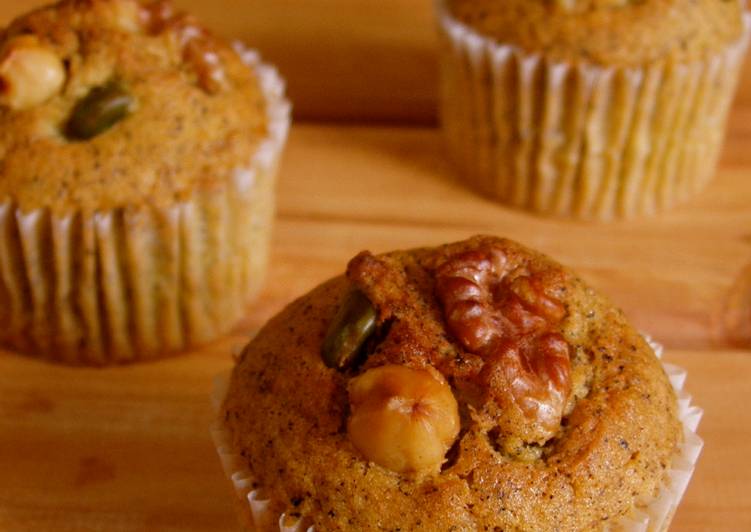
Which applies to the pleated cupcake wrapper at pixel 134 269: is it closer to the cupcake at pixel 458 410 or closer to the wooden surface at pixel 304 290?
the wooden surface at pixel 304 290

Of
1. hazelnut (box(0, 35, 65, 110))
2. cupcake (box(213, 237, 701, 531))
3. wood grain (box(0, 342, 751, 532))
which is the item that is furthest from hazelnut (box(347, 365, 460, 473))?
hazelnut (box(0, 35, 65, 110))

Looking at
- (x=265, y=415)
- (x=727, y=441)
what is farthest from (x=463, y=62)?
(x=265, y=415)

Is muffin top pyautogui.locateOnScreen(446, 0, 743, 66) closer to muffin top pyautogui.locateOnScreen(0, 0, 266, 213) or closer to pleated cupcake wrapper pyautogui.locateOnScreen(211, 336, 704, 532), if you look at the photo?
muffin top pyautogui.locateOnScreen(0, 0, 266, 213)

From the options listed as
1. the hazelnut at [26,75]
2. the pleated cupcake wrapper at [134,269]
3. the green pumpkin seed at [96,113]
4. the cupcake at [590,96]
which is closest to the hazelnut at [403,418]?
the pleated cupcake wrapper at [134,269]

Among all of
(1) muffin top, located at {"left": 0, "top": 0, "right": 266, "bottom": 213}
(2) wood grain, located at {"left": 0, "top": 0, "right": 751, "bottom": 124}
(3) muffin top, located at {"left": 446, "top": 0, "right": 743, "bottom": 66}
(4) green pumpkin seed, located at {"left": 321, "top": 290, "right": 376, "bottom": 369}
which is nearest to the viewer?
(4) green pumpkin seed, located at {"left": 321, "top": 290, "right": 376, "bottom": 369}

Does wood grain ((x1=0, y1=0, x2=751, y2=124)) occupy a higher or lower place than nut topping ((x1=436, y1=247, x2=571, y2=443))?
lower

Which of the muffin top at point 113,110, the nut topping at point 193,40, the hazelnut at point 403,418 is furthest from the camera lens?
the nut topping at point 193,40
